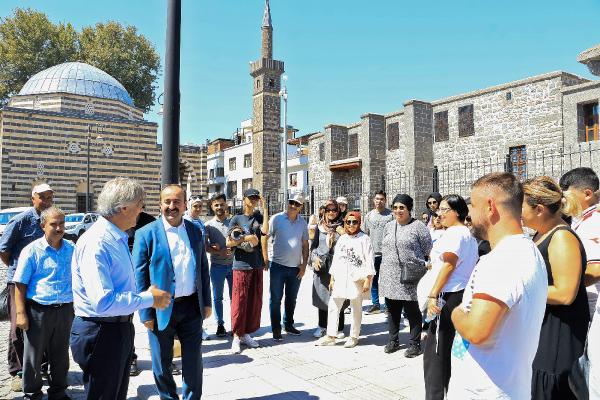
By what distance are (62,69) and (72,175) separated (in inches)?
347

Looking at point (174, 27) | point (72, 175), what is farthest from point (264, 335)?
point (72, 175)

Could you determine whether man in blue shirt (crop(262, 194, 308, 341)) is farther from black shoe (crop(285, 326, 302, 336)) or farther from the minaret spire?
the minaret spire

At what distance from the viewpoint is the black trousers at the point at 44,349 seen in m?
3.95

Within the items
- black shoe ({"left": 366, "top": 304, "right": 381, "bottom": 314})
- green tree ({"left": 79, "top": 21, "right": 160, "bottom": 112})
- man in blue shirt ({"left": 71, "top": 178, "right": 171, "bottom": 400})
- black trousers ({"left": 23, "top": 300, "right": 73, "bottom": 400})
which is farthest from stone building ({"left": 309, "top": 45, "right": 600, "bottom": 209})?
green tree ({"left": 79, "top": 21, "right": 160, "bottom": 112})

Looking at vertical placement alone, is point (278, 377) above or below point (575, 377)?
below

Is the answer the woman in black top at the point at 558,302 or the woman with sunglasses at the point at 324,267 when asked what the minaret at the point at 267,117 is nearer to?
the woman with sunglasses at the point at 324,267

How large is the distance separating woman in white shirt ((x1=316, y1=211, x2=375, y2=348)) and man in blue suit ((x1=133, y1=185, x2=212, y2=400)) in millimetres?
2243

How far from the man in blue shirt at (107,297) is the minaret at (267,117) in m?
35.0

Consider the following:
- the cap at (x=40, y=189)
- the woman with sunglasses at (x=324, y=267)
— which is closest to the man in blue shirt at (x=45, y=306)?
the cap at (x=40, y=189)

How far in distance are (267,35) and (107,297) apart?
38.6 m

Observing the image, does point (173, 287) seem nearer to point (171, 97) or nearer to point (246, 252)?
point (246, 252)

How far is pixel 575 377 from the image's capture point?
2367mm

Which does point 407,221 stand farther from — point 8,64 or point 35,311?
point 8,64

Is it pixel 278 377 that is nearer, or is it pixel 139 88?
pixel 278 377
